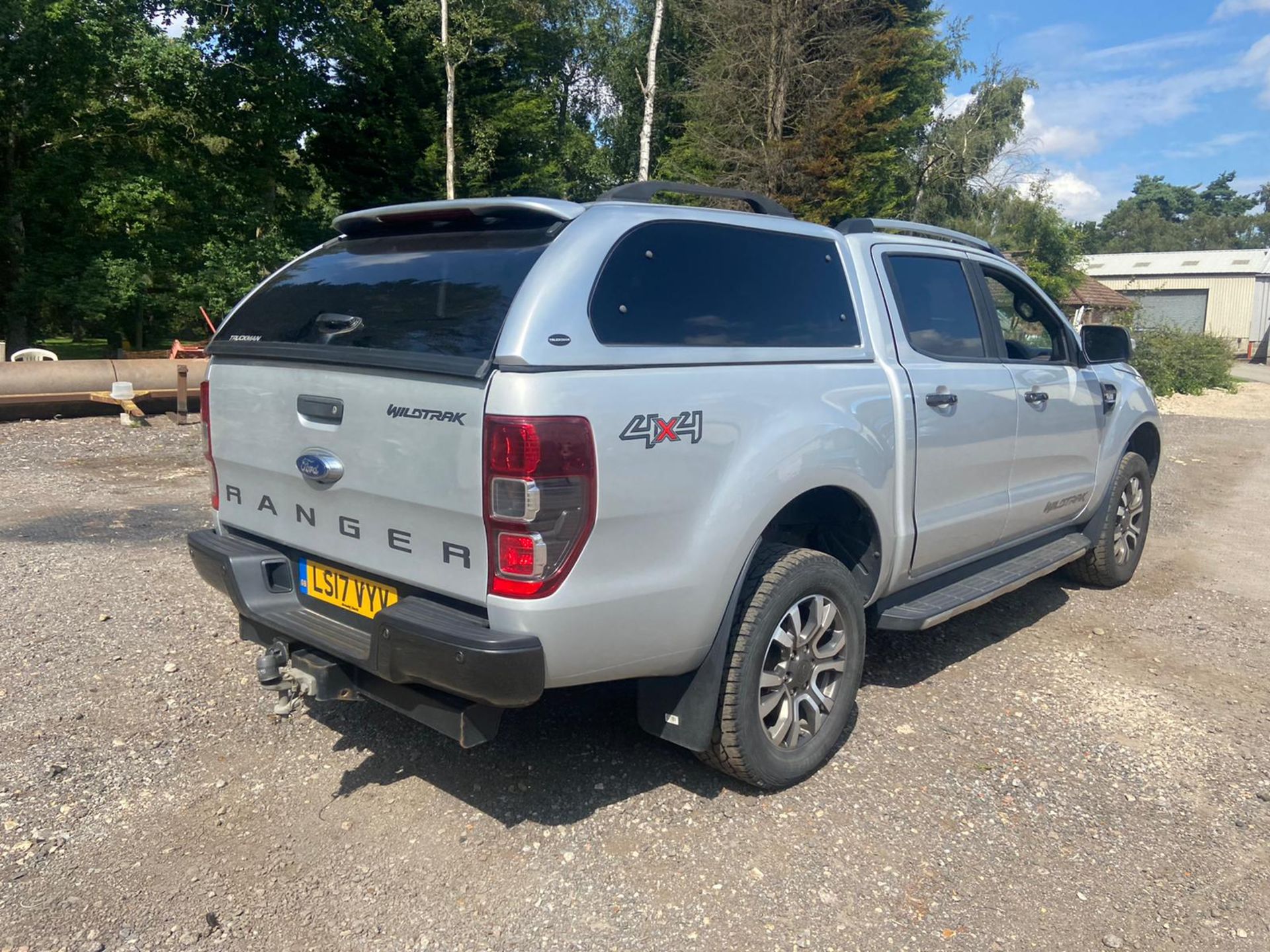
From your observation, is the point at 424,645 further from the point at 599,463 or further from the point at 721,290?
the point at 721,290

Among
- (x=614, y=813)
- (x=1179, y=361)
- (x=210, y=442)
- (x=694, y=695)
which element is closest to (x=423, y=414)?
(x=694, y=695)

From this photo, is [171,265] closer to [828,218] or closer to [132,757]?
[828,218]

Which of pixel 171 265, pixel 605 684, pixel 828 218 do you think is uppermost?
pixel 828 218

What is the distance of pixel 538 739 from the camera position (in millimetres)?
3832

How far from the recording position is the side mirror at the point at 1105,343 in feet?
18.1

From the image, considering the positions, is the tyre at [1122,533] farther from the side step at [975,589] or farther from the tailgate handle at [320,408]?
the tailgate handle at [320,408]

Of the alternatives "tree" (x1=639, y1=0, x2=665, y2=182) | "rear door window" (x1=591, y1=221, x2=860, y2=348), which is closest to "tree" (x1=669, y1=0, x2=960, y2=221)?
"tree" (x1=639, y1=0, x2=665, y2=182)

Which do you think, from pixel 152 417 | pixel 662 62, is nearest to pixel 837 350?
pixel 152 417

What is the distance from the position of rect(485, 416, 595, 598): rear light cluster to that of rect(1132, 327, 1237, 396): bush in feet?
70.9

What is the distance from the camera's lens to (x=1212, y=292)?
49.7 metres

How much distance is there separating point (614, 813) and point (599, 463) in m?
1.37

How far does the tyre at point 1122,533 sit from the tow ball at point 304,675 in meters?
4.59

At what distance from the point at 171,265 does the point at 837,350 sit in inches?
867

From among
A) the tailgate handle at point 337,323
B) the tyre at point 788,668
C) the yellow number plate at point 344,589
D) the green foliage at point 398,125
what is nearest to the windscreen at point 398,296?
the tailgate handle at point 337,323
